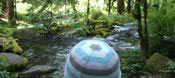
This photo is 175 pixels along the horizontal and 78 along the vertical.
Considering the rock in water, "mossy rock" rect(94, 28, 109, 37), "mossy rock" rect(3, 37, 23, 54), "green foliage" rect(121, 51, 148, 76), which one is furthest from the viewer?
"mossy rock" rect(94, 28, 109, 37)

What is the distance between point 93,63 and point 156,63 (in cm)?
551

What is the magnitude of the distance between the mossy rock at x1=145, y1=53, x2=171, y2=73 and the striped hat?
17.4 ft

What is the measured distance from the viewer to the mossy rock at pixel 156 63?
23.3 feet

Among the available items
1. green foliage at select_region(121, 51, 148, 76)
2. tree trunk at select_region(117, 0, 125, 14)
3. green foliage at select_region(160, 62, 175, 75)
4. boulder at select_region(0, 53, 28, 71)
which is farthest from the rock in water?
tree trunk at select_region(117, 0, 125, 14)

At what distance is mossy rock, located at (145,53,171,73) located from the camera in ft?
23.3

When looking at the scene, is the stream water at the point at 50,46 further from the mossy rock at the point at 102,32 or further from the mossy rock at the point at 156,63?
the mossy rock at the point at 156,63

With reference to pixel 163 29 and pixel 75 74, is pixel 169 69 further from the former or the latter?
pixel 75 74

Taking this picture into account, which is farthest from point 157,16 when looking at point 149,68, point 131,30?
point 131,30

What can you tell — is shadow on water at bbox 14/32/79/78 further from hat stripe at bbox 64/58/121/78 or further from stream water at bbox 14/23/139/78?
hat stripe at bbox 64/58/121/78

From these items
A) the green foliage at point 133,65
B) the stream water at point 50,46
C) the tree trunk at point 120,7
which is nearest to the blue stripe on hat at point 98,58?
the green foliage at point 133,65

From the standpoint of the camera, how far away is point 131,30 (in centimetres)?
1477

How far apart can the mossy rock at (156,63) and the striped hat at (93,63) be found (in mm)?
5295

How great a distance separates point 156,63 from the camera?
7.16 m

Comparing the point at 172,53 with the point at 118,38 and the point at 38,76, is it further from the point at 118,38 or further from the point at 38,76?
the point at 118,38
